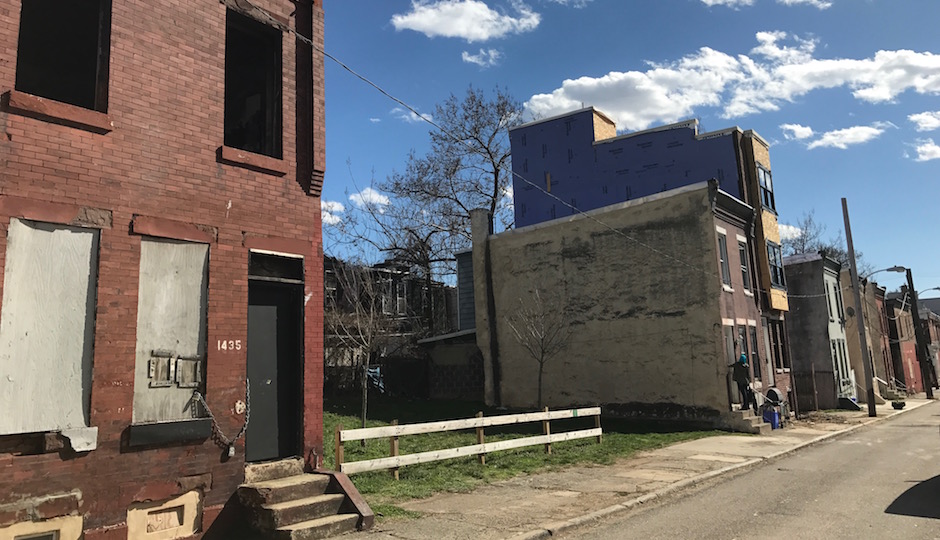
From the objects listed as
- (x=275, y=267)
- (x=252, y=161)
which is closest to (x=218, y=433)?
(x=275, y=267)

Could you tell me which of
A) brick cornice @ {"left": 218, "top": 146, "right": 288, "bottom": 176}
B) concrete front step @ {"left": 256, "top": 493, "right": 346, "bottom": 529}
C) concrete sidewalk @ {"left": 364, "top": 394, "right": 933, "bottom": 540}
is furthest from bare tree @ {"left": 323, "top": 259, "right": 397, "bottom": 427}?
concrete front step @ {"left": 256, "top": 493, "right": 346, "bottom": 529}

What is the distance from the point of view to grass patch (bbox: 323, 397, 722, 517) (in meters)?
Result: 9.78

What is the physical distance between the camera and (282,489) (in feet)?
24.7

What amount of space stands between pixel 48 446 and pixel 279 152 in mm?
4787

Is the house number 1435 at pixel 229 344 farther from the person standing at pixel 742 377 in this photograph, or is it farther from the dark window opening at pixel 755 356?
the dark window opening at pixel 755 356

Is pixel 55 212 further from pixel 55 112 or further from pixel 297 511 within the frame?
pixel 297 511

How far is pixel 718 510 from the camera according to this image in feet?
28.0

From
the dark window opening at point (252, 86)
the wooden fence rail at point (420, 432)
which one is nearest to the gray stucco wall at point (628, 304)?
the wooden fence rail at point (420, 432)

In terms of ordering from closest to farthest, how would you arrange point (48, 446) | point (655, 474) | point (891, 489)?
point (48, 446)
point (891, 489)
point (655, 474)

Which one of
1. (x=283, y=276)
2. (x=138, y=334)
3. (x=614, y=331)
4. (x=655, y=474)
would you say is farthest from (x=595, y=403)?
(x=138, y=334)

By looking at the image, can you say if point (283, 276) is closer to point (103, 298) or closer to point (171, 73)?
point (103, 298)

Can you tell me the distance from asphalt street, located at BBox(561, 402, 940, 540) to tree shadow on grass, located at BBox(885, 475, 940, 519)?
0.01 m

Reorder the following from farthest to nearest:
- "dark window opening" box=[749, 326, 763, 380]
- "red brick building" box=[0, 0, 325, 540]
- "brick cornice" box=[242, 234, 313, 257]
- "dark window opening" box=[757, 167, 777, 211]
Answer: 1. "dark window opening" box=[757, 167, 777, 211]
2. "dark window opening" box=[749, 326, 763, 380]
3. "brick cornice" box=[242, 234, 313, 257]
4. "red brick building" box=[0, 0, 325, 540]

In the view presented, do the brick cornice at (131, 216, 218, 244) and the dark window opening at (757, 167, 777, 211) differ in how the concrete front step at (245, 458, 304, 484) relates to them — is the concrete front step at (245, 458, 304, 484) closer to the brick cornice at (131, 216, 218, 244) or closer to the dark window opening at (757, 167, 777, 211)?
the brick cornice at (131, 216, 218, 244)
